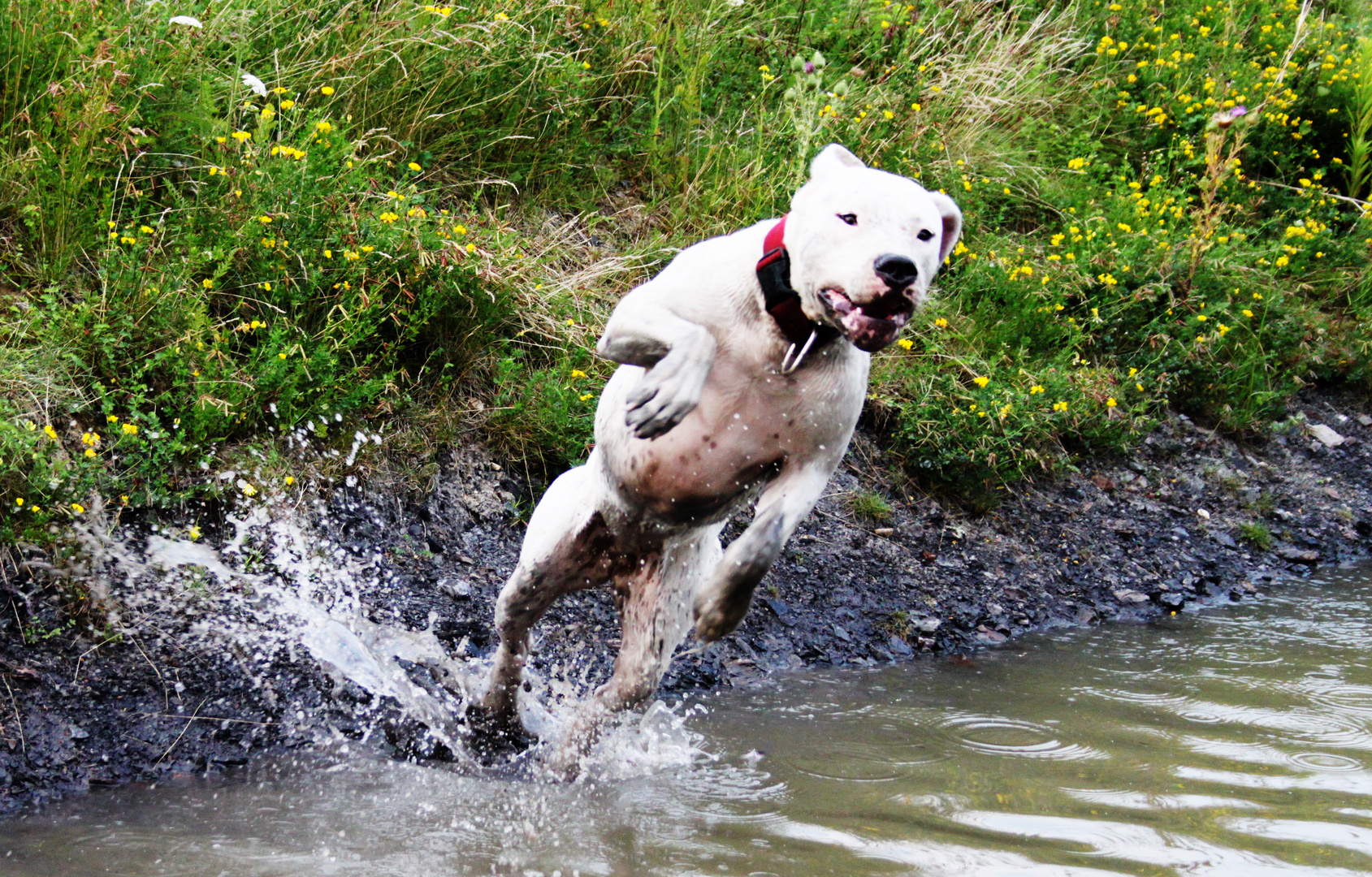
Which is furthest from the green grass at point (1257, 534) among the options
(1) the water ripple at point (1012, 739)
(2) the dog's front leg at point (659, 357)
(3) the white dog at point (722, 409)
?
(2) the dog's front leg at point (659, 357)

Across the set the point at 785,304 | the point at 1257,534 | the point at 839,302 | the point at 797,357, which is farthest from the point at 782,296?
the point at 1257,534

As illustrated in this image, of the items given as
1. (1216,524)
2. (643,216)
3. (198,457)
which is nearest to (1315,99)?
(1216,524)

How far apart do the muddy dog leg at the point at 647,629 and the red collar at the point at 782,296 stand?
2.57 ft

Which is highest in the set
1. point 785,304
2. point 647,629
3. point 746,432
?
point 785,304

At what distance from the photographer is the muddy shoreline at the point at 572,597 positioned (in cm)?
354

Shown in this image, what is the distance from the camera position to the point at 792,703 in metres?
4.27

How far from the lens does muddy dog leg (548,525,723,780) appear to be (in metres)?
3.47

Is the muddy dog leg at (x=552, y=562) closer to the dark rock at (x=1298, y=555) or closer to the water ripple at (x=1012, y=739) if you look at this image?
the water ripple at (x=1012, y=739)

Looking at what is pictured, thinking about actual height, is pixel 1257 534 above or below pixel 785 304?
below

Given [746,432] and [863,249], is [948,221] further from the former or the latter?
[746,432]

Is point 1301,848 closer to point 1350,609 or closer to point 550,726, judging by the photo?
point 550,726

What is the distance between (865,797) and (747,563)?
3.20ft

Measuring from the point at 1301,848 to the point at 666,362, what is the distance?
6.50 ft

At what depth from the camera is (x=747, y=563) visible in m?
2.85
